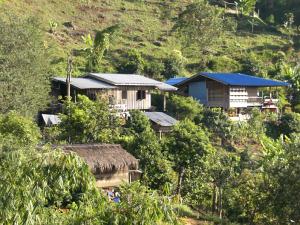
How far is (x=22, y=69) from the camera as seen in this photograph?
30172mm

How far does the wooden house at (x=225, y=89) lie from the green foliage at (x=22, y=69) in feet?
46.2

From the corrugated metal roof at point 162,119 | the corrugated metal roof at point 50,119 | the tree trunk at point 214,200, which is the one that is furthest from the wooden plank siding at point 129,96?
the tree trunk at point 214,200

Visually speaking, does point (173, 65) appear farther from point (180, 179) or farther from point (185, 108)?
point (180, 179)

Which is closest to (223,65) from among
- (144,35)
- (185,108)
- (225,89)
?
(144,35)

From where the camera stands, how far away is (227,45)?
206 feet

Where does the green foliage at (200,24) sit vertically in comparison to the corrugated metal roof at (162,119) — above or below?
above

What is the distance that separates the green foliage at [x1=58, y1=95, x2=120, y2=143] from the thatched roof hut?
12.6 feet

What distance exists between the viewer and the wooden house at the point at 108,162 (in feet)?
67.2

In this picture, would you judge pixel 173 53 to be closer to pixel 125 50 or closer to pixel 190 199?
pixel 125 50

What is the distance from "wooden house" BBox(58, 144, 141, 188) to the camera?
2048 cm

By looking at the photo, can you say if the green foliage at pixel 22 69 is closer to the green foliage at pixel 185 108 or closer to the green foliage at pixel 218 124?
the green foliage at pixel 185 108

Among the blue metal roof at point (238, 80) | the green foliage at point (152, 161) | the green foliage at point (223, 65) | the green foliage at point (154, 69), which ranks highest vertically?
the green foliage at point (223, 65)

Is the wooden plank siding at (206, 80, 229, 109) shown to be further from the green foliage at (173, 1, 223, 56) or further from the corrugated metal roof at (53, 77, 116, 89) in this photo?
the green foliage at (173, 1, 223, 56)

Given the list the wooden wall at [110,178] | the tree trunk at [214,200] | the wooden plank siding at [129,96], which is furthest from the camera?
the wooden plank siding at [129,96]
